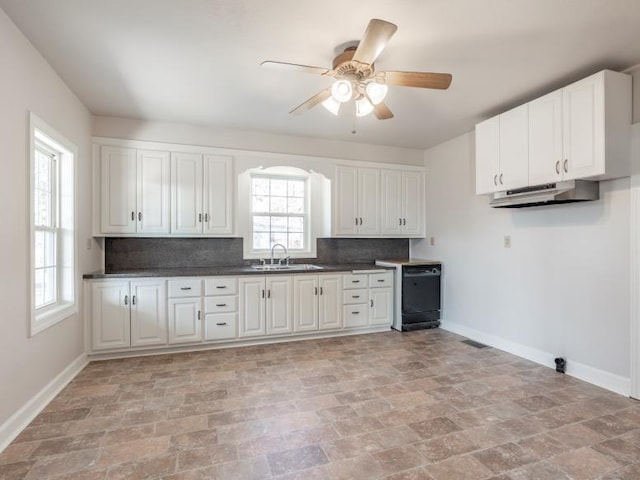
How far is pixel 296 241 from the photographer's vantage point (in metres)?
4.79

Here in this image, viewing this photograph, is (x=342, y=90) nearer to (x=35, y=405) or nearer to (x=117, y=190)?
(x=117, y=190)

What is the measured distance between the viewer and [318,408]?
2.45 meters

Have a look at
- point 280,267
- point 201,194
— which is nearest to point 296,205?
point 280,267

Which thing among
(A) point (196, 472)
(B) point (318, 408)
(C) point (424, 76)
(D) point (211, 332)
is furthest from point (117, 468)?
(C) point (424, 76)

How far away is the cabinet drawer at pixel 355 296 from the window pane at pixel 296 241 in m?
1.00

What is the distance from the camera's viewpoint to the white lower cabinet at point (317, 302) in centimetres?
404

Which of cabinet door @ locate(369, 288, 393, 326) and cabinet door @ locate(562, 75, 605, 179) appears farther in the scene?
cabinet door @ locate(369, 288, 393, 326)

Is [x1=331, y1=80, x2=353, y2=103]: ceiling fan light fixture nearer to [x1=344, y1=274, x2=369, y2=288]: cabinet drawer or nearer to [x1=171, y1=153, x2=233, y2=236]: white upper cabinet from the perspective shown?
[x1=171, y1=153, x2=233, y2=236]: white upper cabinet

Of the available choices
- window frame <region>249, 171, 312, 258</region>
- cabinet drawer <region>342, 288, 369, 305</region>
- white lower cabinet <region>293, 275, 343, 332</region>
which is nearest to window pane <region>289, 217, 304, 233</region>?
window frame <region>249, 171, 312, 258</region>

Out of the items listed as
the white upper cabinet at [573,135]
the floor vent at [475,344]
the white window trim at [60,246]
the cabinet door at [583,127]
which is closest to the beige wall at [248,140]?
the white window trim at [60,246]

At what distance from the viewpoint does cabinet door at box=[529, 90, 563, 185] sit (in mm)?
2811

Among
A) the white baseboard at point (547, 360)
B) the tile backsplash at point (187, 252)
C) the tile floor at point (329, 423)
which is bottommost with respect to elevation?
the tile floor at point (329, 423)

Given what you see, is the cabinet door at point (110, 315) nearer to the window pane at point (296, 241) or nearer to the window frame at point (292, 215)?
the window frame at point (292, 215)

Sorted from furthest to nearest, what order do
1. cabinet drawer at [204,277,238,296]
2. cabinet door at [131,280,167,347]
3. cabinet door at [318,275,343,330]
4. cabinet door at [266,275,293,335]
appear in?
1. cabinet door at [318,275,343,330]
2. cabinet door at [266,275,293,335]
3. cabinet drawer at [204,277,238,296]
4. cabinet door at [131,280,167,347]
